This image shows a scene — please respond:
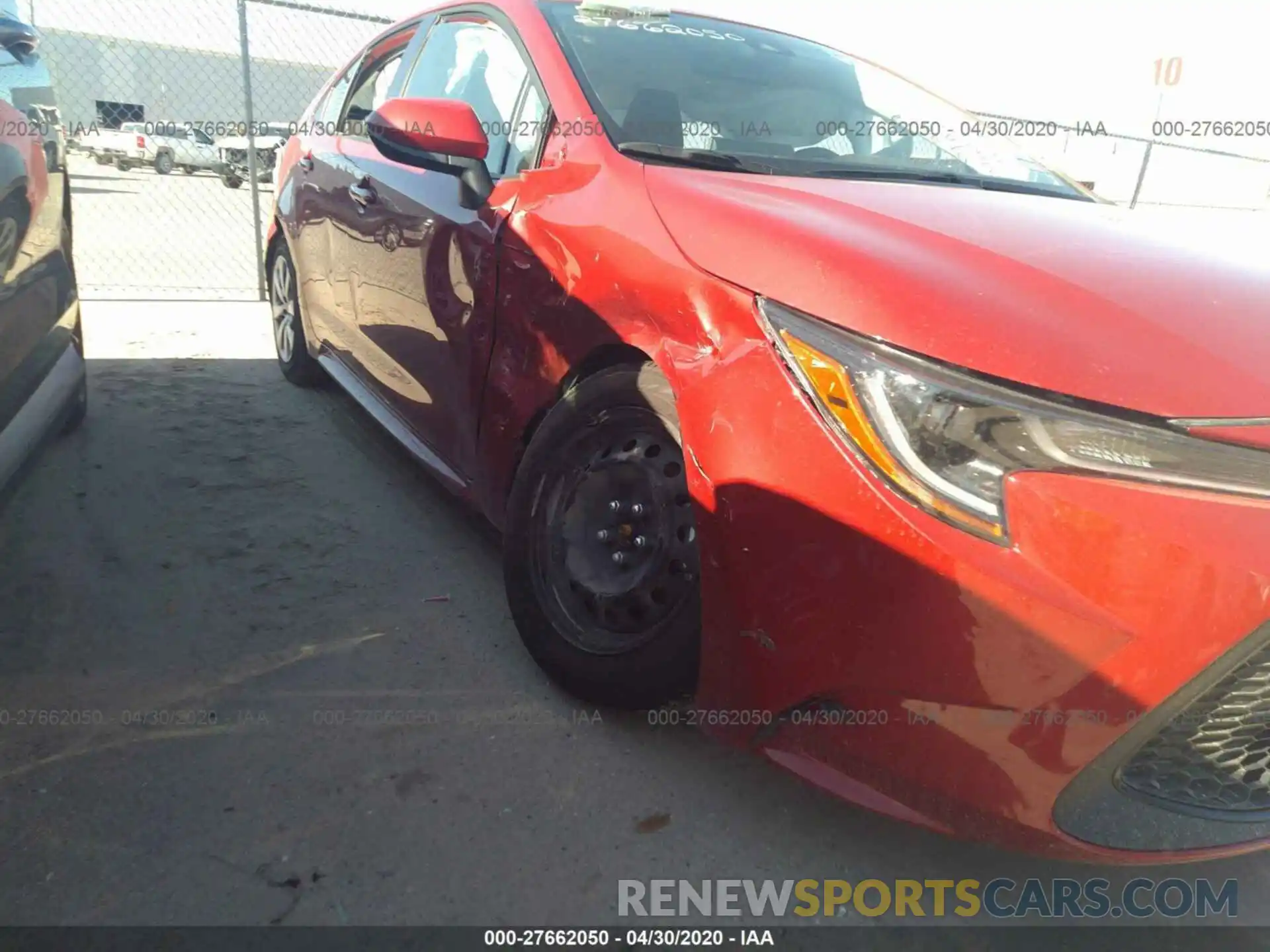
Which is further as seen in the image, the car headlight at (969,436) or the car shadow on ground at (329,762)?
the car shadow on ground at (329,762)

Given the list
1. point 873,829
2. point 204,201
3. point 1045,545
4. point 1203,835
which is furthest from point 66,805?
point 204,201

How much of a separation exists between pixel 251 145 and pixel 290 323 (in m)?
2.68

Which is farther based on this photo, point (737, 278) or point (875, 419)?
point (737, 278)

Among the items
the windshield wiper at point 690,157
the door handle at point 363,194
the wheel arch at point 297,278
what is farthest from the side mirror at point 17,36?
the windshield wiper at point 690,157

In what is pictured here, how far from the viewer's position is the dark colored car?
7.14 feet

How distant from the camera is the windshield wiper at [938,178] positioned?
82.6 inches

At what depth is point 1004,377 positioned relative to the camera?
1.30 metres

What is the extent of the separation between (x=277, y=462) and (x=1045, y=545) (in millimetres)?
2901

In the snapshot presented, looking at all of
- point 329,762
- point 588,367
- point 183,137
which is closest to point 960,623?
point 588,367

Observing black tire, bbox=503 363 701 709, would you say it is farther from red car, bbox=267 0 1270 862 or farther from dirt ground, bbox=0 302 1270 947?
dirt ground, bbox=0 302 1270 947

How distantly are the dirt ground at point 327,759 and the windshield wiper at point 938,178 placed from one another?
136 centimetres

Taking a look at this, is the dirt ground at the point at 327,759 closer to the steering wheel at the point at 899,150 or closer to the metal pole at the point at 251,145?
the steering wheel at the point at 899,150

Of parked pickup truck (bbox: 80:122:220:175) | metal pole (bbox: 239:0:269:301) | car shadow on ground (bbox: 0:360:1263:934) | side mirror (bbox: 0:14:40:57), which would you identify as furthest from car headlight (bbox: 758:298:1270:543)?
parked pickup truck (bbox: 80:122:220:175)

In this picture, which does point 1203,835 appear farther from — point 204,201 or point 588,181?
point 204,201
